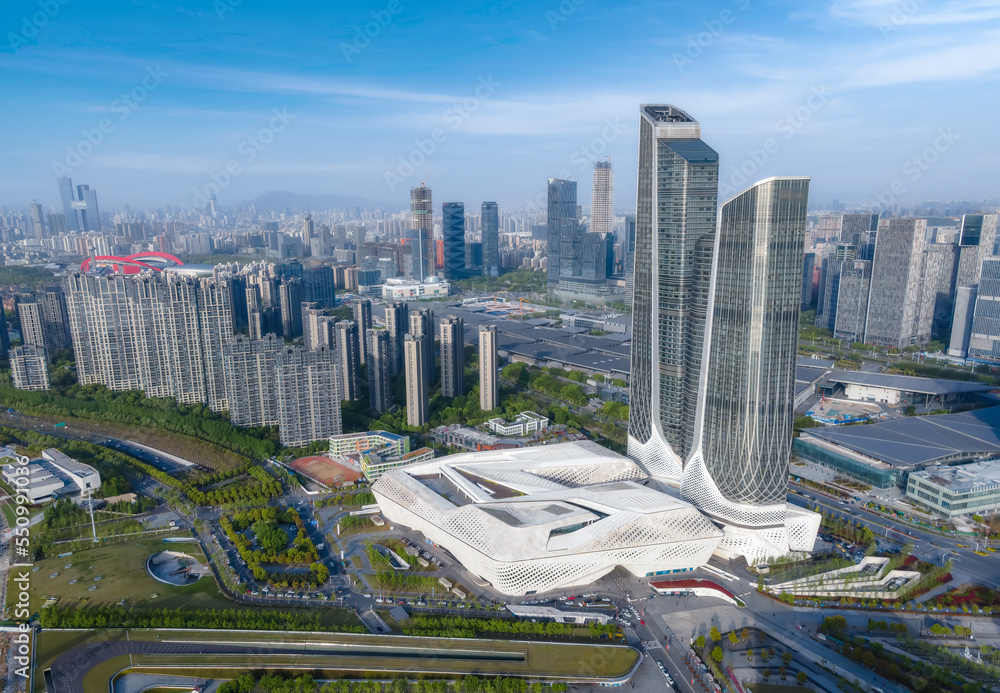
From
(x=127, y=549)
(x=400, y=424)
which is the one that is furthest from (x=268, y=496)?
(x=400, y=424)

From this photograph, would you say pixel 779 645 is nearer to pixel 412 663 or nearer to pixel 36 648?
pixel 412 663

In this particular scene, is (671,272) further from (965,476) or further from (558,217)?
(558,217)

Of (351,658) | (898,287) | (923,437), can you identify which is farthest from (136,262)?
(923,437)

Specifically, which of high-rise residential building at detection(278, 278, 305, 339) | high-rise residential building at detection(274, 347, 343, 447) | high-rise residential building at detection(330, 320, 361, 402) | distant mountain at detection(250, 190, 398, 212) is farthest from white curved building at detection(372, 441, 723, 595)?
distant mountain at detection(250, 190, 398, 212)

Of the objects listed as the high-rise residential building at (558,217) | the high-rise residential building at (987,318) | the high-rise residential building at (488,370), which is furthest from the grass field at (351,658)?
the high-rise residential building at (558,217)

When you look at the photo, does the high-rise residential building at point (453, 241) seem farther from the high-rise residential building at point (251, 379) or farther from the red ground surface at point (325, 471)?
the red ground surface at point (325, 471)

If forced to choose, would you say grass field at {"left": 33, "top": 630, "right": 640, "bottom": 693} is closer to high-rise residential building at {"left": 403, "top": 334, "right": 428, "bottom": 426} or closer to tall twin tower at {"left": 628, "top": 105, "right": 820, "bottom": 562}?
tall twin tower at {"left": 628, "top": 105, "right": 820, "bottom": 562}
